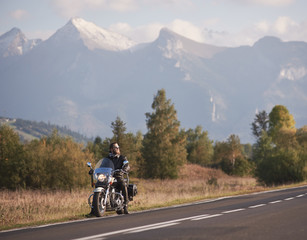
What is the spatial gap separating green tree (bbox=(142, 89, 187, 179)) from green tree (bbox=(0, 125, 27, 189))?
66.7 ft

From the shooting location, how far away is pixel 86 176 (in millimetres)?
35688

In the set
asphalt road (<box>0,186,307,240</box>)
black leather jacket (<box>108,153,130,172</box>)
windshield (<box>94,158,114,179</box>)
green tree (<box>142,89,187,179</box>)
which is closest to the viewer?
asphalt road (<box>0,186,307,240</box>)

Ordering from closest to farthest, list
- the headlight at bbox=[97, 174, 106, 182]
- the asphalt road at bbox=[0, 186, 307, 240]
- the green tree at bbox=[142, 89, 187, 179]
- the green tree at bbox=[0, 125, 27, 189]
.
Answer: the asphalt road at bbox=[0, 186, 307, 240], the headlight at bbox=[97, 174, 106, 182], the green tree at bbox=[0, 125, 27, 189], the green tree at bbox=[142, 89, 187, 179]

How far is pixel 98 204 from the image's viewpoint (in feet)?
42.7

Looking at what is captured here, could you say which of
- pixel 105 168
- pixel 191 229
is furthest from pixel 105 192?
pixel 191 229

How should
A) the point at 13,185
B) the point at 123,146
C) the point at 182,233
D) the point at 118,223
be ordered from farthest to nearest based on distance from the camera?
the point at 123,146
the point at 13,185
the point at 118,223
the point at 182,233

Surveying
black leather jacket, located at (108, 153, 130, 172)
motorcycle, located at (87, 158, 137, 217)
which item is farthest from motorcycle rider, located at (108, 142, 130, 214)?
motorcycle, located at (87, 158, 137, 217)

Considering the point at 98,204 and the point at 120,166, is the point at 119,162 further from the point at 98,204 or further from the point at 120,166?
the point at 98,204

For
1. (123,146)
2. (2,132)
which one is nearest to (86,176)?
(2,132)

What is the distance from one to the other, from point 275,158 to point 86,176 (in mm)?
18126

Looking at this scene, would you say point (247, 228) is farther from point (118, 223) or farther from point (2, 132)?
point (2, 132)

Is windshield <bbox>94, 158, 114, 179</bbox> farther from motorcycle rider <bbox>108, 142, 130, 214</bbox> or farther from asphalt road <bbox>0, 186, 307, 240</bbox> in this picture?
asphalt road <bbox>0, 186, 307, 240</bbox>

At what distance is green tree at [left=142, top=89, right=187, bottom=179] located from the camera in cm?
5372

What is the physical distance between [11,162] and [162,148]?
22.3m
